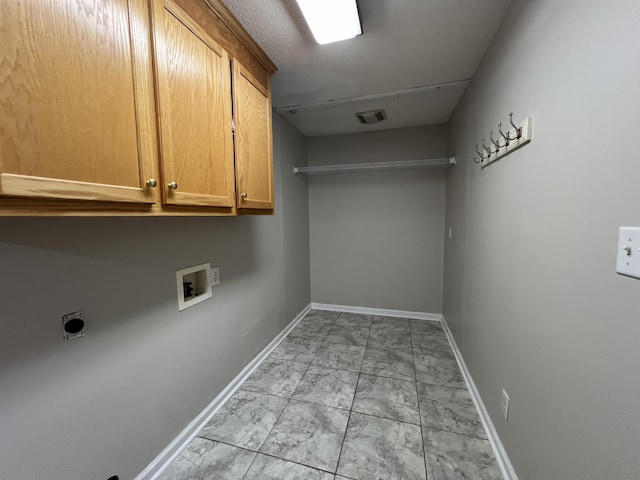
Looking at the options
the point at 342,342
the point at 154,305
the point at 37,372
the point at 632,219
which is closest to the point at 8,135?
the point at 37,372

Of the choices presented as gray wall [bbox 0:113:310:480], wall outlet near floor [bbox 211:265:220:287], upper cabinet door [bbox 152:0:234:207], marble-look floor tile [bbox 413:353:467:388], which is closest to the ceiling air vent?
upper cabinet door [bbox 152:0:234:207]

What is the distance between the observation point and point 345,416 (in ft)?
5.98

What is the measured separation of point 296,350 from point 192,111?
2366mm

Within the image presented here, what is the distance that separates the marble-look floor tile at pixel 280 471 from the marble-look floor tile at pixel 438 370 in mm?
1185

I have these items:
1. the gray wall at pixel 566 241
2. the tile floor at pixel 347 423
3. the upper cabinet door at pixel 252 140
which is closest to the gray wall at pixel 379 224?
the tile floor at pixel 347 423

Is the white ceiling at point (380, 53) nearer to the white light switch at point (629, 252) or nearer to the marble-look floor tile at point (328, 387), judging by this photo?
the white light switch at point (629, 252)

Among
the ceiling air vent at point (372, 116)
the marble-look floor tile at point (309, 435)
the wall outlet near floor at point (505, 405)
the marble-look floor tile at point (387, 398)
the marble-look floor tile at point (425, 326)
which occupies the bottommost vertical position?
the marble-look floor tile at point (309, 435)

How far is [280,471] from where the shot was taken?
143cm

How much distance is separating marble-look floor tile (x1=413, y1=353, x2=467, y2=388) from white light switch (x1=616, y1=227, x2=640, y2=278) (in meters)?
1.84

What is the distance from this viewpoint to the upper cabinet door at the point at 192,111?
1.05 m

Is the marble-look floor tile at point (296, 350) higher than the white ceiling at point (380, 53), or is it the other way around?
the white ceiling at point (380, 53)

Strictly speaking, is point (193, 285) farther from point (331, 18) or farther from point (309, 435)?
point (331, 18)

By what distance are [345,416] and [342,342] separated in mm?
1065

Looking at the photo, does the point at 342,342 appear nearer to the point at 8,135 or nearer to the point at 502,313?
the point at 502,313
